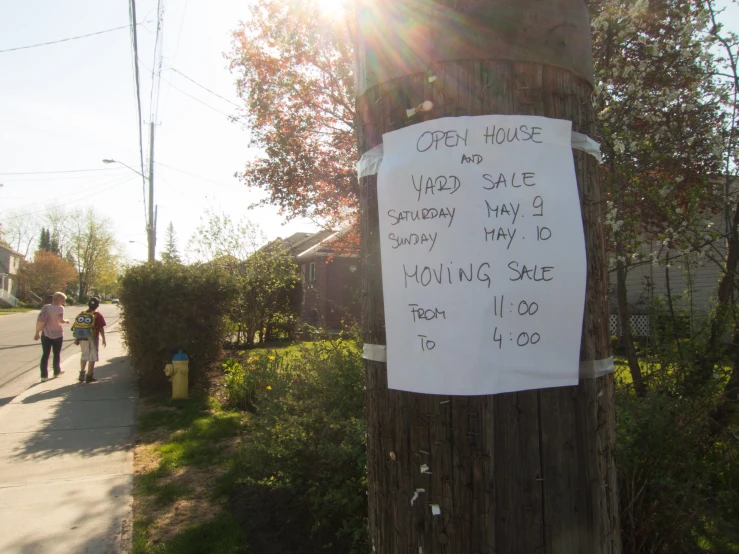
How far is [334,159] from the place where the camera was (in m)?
11.8

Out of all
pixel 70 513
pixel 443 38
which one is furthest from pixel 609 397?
pixel 70 513

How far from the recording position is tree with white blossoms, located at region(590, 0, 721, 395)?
5.47 m

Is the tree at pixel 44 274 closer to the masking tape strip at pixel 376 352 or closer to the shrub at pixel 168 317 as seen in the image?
the shrub at pixel 168 317

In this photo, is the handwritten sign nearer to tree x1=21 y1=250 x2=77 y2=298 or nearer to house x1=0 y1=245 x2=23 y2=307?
house x1=0 y1=245 x2=23 y2=307

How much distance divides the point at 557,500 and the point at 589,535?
0.15 meters

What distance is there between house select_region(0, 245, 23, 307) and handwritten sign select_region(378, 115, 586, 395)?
68.6 meters

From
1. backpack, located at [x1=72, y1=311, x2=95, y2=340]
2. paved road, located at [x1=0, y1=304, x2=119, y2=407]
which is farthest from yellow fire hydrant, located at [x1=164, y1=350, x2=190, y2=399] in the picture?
paved road, located at [x1=0, y1=304, x2=119, y2=407]

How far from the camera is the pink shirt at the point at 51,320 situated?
10.2 m

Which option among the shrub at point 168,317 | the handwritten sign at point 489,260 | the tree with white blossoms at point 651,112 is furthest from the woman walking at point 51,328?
the handwritten sign at point 489,260

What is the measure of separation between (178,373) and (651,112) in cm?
735

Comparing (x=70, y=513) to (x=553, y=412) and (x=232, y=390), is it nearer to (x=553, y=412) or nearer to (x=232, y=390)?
(x=232, y=390)

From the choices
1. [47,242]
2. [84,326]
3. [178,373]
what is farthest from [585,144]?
[47,242]

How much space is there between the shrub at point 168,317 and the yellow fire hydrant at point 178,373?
1.80 feet

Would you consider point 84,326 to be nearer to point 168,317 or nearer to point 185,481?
point 168,317
